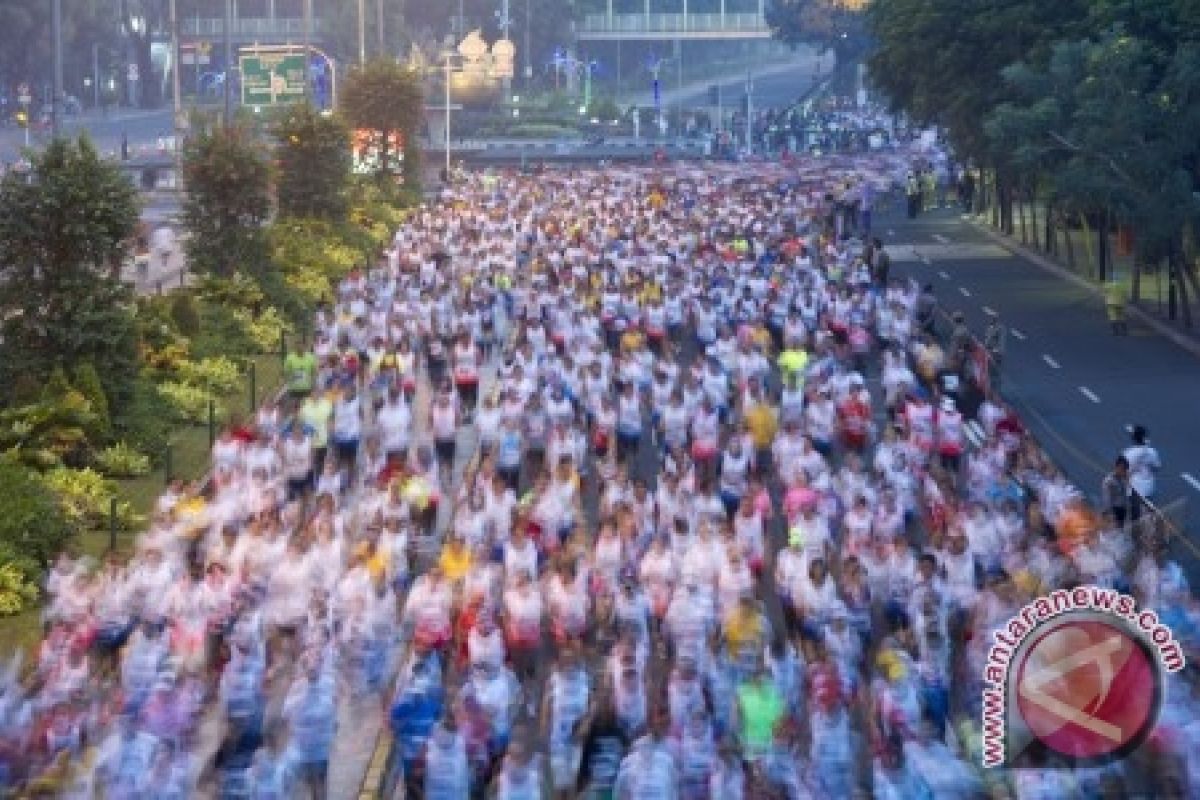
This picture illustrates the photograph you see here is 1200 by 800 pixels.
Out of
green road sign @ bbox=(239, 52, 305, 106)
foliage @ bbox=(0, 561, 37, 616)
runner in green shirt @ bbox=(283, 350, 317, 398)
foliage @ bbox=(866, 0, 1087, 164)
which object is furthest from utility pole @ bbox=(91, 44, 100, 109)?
foliage @ bbox=(0, 561, 37, 616)

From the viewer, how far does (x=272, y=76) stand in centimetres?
7781

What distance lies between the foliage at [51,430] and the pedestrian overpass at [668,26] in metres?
147

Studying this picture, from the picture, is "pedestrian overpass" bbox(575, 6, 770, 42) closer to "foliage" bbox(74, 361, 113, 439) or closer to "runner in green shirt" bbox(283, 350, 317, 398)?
"runner in green shirt" bbox(283, 350, 317, 398)

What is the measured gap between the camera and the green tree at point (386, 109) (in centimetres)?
8125

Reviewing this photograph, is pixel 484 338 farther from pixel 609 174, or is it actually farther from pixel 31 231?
pixel 609 174

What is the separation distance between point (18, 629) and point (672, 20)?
167 meters

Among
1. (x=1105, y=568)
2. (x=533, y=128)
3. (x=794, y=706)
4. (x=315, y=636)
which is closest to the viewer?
(x=794, y=706)

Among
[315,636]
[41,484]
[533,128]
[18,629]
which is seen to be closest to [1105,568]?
[315,636]

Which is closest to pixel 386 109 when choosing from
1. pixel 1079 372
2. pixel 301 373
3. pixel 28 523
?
pixel 1079 372

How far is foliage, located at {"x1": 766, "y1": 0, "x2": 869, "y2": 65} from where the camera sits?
16425 centimetres

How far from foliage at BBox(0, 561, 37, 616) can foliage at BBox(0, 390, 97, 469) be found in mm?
5362

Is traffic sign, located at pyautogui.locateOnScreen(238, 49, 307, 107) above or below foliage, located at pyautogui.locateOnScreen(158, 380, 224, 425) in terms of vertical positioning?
above

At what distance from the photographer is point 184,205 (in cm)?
5088

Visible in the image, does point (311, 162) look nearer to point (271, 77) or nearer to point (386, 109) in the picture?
point (271, 77)
